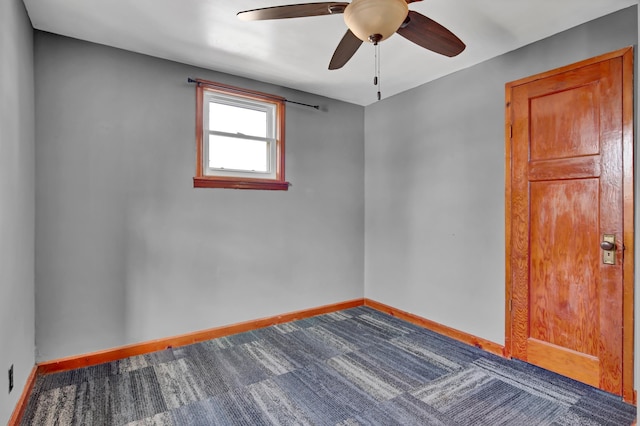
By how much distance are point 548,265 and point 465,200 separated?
0.84 metres

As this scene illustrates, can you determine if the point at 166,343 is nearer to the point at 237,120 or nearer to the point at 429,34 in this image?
the point at 237,120

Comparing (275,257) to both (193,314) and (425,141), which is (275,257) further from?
(425,141)

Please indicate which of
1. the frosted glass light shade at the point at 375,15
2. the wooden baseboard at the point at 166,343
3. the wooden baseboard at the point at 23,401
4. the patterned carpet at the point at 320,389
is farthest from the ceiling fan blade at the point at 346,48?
the wooden baseboard at the point at 23,401

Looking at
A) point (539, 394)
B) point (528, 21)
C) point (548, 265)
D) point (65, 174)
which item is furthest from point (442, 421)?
point (65, 174)

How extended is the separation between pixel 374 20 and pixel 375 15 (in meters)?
0.02

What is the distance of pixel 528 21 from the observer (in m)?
2.33

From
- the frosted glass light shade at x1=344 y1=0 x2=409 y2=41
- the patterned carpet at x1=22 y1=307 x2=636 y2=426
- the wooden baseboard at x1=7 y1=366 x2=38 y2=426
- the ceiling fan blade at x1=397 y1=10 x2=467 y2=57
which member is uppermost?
the ceiling fan blade at x1=397 y1=10 x2=467 y2=57

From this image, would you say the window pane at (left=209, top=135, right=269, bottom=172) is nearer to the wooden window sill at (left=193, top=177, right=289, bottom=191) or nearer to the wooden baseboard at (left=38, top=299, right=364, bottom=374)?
the wooden window sill at (left=193, top=177, right=289, bottom=191)

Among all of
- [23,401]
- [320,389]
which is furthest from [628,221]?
[23,401]

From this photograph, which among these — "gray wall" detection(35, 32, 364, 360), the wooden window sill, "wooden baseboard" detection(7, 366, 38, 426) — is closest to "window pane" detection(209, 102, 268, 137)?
"gray wall" detection(35, 32, 364, 360)

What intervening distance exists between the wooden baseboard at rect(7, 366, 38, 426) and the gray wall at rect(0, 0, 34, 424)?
1.8 inches

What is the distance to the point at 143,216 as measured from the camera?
9.33 ft

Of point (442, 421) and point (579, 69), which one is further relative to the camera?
point (579, 69)

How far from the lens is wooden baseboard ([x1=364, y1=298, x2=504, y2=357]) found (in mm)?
2881
